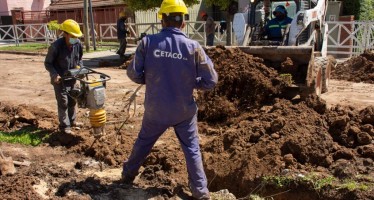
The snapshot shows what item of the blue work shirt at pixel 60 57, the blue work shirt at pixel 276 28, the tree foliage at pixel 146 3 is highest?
the tree foliage at pixel 146 3

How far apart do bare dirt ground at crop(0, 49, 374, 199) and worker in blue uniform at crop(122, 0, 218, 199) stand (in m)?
0.71

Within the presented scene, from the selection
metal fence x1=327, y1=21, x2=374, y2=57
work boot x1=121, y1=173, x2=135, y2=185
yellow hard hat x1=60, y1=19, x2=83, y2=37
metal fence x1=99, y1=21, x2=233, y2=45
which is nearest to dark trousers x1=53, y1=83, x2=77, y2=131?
yellow hard hat x1=60, y1=19, x2=83, y2=37

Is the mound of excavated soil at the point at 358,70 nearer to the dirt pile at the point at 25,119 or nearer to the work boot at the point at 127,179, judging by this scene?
the dirt pile at the point at 25,119

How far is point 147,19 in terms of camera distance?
1004 inches

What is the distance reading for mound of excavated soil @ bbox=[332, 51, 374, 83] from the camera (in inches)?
436

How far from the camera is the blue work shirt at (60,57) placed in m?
5.81

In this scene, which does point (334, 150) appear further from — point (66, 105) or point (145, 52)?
point (66, 105)

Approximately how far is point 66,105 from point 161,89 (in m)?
2.76

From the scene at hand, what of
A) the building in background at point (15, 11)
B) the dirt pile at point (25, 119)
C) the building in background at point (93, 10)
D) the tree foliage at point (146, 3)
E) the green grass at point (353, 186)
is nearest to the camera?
the green grass at point (353, 186)

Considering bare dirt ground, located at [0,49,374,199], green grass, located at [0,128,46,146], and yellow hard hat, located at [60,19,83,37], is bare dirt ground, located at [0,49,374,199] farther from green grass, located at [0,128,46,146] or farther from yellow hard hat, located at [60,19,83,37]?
yellow hard hat, located at [60,19,83,37]

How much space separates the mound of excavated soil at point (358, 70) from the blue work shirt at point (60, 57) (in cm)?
819

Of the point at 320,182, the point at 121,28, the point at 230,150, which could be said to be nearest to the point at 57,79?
the point at 230,150

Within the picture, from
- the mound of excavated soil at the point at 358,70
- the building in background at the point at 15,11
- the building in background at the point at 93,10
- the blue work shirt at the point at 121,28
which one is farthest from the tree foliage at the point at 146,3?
the building in background at the point at 15,11

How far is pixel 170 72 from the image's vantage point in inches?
153
